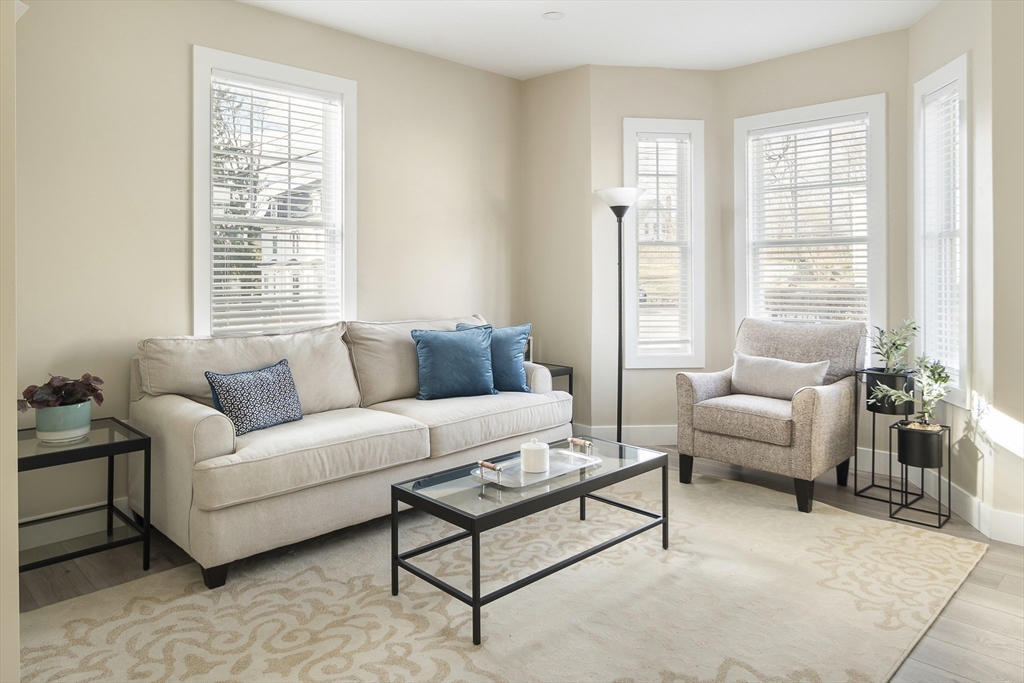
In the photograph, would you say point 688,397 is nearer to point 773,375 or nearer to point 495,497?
point 773,375

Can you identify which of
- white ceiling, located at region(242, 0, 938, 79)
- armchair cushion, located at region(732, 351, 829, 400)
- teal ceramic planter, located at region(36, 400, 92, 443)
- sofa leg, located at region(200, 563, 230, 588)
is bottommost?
sofa leg, located at region(200, 563, 230, 588)

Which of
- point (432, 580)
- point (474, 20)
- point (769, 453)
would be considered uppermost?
point (474, 20)

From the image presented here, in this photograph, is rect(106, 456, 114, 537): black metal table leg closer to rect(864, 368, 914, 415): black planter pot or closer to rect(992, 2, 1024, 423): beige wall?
rect(864, 368, 914, 415): black planter pot

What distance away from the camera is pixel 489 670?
2051 mm

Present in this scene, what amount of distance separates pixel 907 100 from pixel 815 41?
0.68 meters

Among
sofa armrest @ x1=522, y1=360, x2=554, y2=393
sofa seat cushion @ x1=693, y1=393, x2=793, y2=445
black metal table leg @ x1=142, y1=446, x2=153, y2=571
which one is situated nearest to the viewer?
black metal table leg @ x1=142, y1=446, x2=153, y2=571

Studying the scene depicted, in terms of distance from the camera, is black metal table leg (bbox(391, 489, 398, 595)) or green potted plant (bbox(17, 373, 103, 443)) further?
green potted plant (bbox(17, 373, 103, 443))

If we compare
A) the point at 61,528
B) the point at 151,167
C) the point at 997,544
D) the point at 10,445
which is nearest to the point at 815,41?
the point at 997,544

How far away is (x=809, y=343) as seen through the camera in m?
4.09

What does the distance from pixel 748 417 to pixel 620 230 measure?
1529 mm

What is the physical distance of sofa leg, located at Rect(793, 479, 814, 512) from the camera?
3471 mm

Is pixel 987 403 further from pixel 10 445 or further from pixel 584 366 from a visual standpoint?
pixel 10 445

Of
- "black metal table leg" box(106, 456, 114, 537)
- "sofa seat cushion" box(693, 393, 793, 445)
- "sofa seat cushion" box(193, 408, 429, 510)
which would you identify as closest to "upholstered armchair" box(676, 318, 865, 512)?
"sofa seat cushion" box(693, 393, 793, 445)

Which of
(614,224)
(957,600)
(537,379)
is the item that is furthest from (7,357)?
(614,224)
